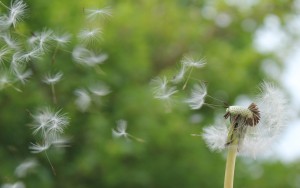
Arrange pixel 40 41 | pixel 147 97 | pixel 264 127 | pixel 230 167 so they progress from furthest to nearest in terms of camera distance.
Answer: pixel 147 97 < pixel 40 41 < pixel 264 127 < pixel 230 167

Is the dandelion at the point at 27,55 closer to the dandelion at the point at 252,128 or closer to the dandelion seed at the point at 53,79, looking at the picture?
the dandelion seed at the point at 53,79

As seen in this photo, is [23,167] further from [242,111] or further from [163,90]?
[242,111]

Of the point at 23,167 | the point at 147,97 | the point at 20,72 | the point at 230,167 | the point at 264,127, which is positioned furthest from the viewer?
the point at 147,97

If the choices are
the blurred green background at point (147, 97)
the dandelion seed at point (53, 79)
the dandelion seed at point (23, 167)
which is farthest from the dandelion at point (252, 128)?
the blurred green background at point (147, 97)

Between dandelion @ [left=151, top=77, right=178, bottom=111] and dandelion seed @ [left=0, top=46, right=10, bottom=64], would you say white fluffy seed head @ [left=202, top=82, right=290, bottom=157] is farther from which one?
dandelion seed @ [left=0, top=46, right=10, bottom=64]

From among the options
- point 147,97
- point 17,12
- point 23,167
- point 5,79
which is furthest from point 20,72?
point 147,97

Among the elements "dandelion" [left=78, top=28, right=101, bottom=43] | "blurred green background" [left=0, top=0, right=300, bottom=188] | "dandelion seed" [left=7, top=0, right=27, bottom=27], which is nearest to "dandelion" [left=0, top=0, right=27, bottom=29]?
"dandelion seed" [left=7, top=0, right=27, bottom=27]

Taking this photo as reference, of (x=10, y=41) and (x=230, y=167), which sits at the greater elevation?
(x=10, y=41)
